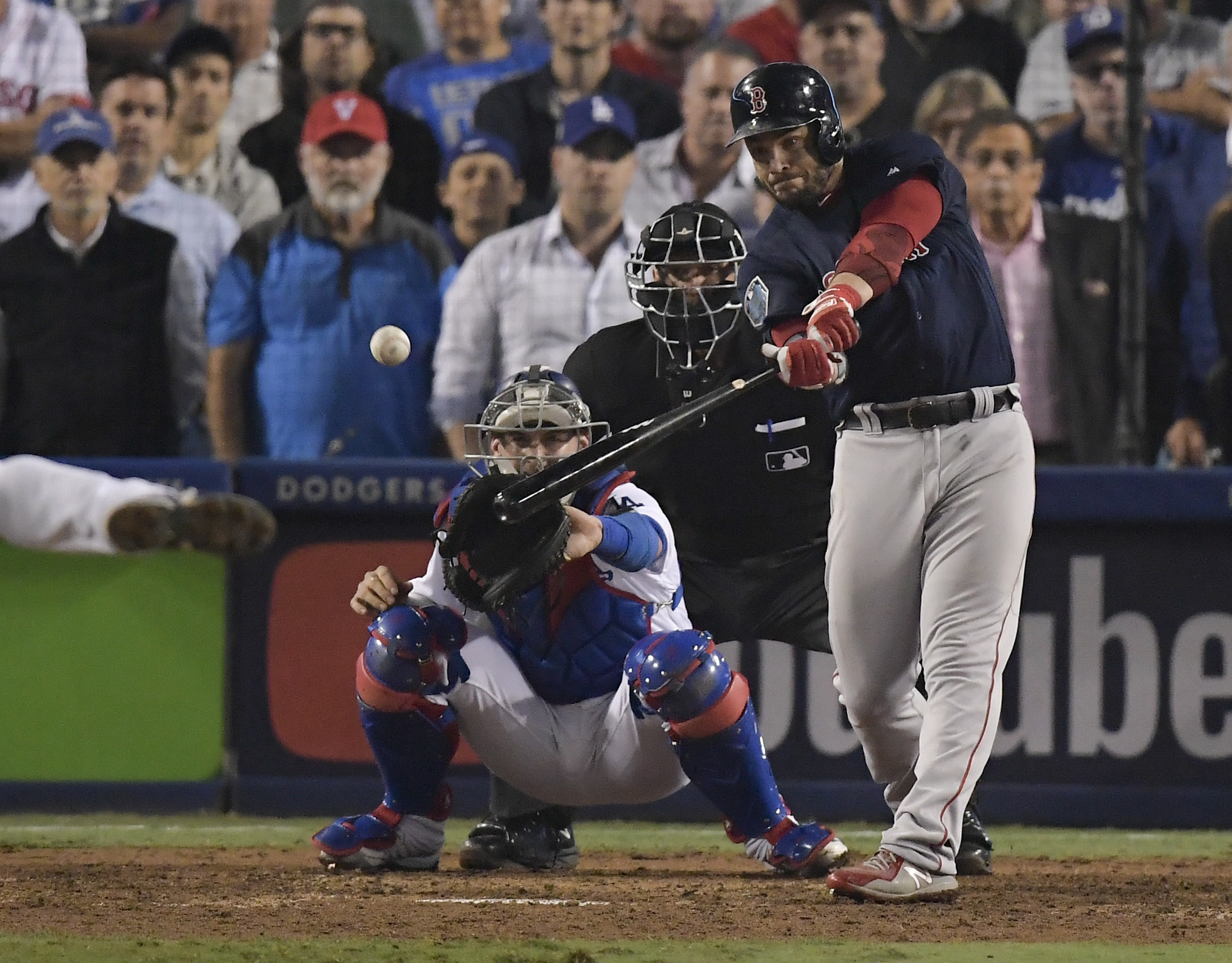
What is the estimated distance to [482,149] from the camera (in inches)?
293

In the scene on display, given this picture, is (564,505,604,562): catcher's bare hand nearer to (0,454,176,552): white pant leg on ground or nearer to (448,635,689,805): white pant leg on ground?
(448,635,689,805): white pant leg on ground

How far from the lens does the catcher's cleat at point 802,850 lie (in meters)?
4.66

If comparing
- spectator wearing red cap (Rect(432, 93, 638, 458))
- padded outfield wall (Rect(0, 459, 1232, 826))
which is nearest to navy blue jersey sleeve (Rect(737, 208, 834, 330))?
padded outfield wall (Rect(0, 459, 1232, 826))

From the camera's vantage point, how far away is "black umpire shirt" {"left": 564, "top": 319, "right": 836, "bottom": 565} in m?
5.36

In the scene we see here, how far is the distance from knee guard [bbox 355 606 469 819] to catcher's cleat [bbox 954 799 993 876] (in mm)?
1394

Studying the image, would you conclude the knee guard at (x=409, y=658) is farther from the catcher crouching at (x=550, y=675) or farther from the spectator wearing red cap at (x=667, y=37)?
the spectator wearing red cap at (x=667, y=37)

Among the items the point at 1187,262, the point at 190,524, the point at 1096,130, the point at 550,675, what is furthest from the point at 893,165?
the point at 1096,130

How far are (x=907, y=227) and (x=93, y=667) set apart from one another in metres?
Result: 3.53

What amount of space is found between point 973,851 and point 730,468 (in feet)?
4.23

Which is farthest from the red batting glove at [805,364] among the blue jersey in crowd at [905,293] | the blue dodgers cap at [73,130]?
the blue dodgers cap at [73,130]

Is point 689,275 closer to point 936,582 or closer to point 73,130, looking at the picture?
point 936,582

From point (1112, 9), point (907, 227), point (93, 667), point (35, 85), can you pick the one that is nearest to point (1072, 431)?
point (1112, 9)

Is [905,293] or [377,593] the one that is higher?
[905,293]

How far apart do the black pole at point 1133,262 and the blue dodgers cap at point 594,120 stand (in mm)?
1929
